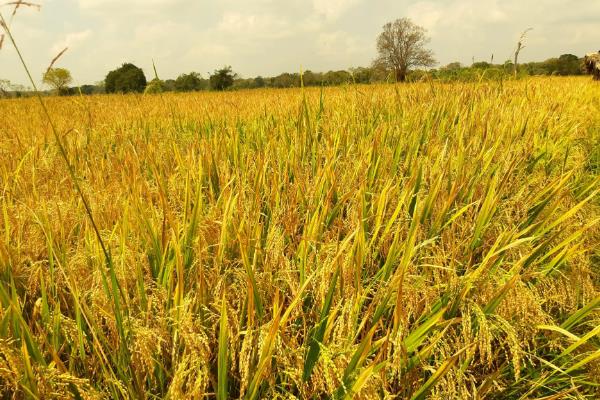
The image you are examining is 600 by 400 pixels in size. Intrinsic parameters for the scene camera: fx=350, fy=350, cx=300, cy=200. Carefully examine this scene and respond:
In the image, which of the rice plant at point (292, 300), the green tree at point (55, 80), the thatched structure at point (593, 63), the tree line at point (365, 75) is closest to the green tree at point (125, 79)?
the tree line at point (365, 75)

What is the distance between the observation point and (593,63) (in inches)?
589

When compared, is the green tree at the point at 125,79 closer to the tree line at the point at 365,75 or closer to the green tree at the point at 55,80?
the tree line at the point at 365,75

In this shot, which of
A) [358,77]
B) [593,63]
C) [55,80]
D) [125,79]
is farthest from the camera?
[125,79]

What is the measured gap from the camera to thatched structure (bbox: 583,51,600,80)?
14.1m

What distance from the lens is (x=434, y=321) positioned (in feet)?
3.29

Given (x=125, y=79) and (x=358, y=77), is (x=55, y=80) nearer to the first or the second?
(x=358, y=77)

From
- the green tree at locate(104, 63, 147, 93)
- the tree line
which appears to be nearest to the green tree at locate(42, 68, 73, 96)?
the tree line

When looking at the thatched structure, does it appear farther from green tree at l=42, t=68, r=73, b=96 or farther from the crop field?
green tree at l=42, t=68, r=73, b=96

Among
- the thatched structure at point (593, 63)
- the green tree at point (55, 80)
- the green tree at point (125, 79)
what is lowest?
the green tree at point (55, 80)

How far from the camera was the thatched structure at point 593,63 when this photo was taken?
14104 millimetres

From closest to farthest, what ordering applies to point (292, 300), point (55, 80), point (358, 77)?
point (292, 300) → point (55, 80) → point (358, 77)

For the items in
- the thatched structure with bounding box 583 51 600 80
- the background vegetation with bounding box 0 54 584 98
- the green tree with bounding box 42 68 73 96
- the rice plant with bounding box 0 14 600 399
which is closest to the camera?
the rice plant with bounding box 0 14 600 399

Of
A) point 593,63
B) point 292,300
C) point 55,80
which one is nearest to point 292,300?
point 292,300

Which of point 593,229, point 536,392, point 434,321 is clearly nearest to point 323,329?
point 434,321
